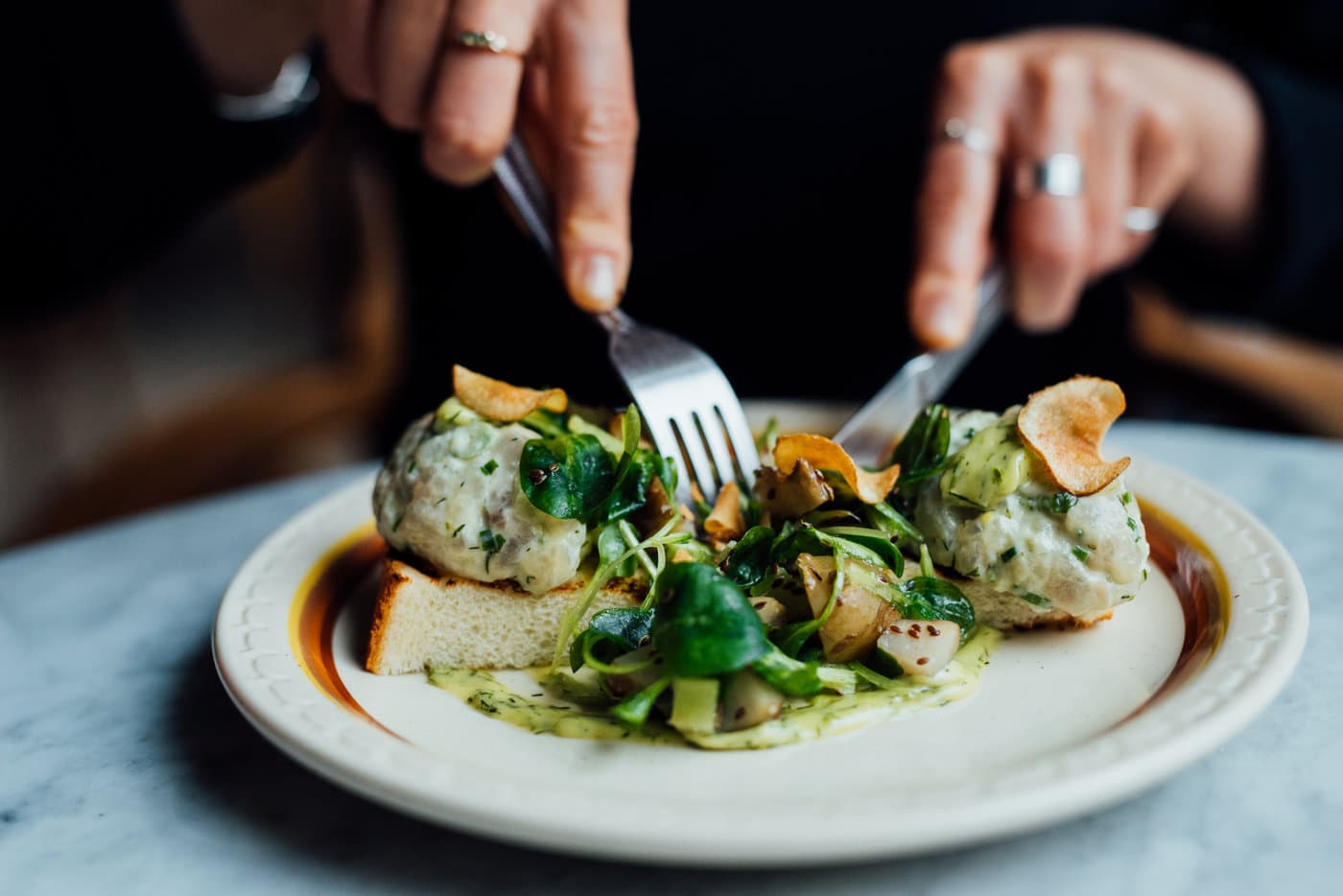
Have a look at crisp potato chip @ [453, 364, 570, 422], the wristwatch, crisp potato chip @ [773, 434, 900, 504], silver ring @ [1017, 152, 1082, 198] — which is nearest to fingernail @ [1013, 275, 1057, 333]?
silver ring @ [1017, 152, 1082, 198]

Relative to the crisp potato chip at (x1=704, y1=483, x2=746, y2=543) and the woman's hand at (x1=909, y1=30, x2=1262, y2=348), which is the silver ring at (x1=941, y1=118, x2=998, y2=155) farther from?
the crisp potato chip at (x1=704, y1=483, x2=746, y2=543)

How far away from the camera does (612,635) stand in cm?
127

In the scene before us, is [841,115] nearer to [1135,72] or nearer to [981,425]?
[1135,72]

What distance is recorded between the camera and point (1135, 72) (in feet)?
8.07

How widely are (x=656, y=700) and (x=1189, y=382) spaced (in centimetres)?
246

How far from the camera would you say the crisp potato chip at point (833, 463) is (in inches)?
54.4

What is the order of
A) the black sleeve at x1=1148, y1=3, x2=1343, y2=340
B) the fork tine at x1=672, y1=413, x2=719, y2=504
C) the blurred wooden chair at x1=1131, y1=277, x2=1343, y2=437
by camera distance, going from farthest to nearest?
1. the blurred wooden chair at x1=1131, y1=277, x2=1343, y2=437
2. the black sleeve at x1=1148, y1=3, x2=1343, y2=340
3. the fork tine at x1=672, y1=413, x2=719, y2=504

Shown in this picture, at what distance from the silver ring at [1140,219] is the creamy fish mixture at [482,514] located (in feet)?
5.45

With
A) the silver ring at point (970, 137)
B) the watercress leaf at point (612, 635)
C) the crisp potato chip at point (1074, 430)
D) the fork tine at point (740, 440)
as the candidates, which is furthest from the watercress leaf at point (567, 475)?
the silver ring at point (970, 137)

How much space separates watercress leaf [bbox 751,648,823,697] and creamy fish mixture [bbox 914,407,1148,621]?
294 mm

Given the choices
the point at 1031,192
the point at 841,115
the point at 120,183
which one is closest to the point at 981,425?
the point at 1031,192

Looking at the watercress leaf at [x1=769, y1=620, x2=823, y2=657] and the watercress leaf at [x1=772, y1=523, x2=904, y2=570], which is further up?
the watercress leaf at [x1=772, y1=523, x2=904, y2=570]

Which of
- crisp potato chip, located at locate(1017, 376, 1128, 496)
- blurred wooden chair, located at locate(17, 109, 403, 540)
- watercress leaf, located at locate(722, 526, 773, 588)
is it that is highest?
crisp potato chip, located at locate(1017, 376, 1128, 496)

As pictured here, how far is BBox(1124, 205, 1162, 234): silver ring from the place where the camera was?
2.46 metres
